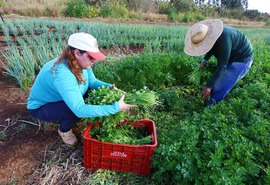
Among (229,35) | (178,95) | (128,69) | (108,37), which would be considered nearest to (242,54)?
(229,35)

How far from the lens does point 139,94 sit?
7.65 feet

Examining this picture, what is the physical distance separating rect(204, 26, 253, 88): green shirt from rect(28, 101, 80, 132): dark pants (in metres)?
1.73

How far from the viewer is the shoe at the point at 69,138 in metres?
2.54

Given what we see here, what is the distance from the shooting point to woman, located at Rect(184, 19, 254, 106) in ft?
9.30

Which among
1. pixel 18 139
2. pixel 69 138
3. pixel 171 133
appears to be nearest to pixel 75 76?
pixel 69 138

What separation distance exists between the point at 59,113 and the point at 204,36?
1865 mm

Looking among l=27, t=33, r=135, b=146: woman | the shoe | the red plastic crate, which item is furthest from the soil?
l=27, t=33, r=135, b=146: woman

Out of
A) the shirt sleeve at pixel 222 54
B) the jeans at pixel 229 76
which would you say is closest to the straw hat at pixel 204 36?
the shirt sleeve at pixel 222 54

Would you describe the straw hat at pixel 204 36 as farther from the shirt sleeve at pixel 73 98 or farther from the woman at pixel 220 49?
the shirt sleeve at pixel 73 98

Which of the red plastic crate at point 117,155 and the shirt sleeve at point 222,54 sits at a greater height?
the shirt sleeve at point 222,54

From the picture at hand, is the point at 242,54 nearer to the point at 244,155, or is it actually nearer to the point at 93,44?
the point at 244,155

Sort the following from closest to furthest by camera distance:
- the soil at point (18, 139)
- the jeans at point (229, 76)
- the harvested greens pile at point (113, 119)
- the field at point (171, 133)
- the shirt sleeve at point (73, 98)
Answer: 1. the field at point (171, 133)
2. the shirt sleeve at point (73, 98)
3. the harvested greens pile at point (113, 119)
4. the soil at point (18, 139)
5. the jeans at point (229, 76)

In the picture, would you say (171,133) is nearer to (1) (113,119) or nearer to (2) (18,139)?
(1) (113,119)

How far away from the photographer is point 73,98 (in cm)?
203
